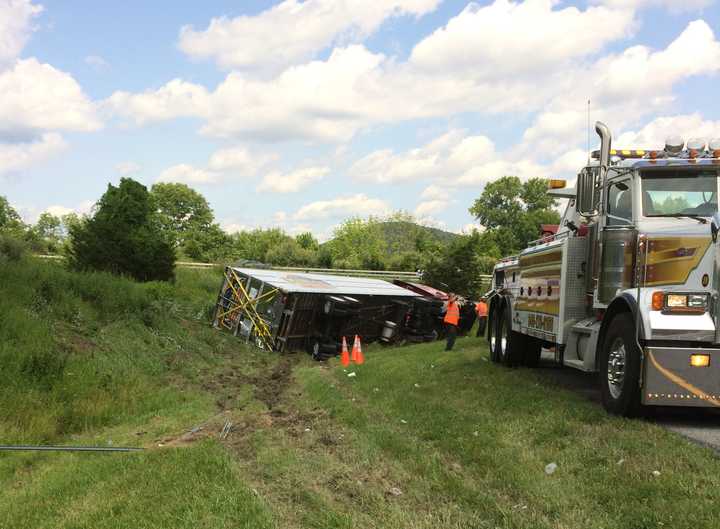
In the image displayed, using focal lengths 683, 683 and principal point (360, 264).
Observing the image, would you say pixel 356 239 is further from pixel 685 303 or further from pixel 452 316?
pixel 685 303

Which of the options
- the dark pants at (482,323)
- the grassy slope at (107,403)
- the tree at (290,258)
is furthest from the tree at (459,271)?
the tree at (290,258)

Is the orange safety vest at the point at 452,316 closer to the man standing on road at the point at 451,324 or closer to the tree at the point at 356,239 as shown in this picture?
the man standing on road at the point at 451,324

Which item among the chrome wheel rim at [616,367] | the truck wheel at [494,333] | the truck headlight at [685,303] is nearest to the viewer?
the truck headlight at [685,303]

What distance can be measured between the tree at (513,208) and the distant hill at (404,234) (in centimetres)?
638

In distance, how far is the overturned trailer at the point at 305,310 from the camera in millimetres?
20188

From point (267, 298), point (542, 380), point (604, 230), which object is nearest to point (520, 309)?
point (542, 380)

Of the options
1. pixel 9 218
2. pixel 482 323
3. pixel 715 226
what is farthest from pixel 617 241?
pixel 9 218

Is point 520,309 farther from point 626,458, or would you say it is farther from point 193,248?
point 193,248

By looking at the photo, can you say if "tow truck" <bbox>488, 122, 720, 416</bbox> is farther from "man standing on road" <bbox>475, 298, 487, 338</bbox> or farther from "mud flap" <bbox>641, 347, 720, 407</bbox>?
"man standing on road" <bbox>475, 298, 487, 338</bbox>

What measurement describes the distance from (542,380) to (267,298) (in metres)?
12.0

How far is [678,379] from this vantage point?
667 centimetres

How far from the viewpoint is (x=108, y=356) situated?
14945 millimetres

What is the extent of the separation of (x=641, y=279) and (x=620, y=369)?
100 centimetres

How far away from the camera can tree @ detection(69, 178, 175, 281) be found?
2750 cm
